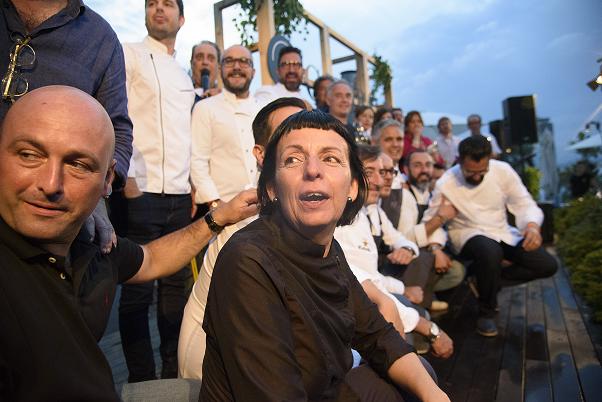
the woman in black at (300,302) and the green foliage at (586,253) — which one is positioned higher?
the woman in black at (300,302)

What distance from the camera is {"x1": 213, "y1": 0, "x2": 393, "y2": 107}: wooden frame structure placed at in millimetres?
6008

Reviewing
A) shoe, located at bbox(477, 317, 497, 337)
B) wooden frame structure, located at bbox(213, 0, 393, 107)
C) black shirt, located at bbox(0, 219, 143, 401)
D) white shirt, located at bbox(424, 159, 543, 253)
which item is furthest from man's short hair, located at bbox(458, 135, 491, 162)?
black shirt, located at bbox(0, 219, 143, 401)

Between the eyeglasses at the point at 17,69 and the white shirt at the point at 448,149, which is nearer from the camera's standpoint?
the eyeglasses at the point at 17,69

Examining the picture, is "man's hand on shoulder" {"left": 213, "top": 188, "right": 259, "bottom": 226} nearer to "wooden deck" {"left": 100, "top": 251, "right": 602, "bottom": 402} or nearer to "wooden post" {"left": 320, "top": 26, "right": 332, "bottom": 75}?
"wooden deck" {"left": 100, "top": 251, "right": 602, "bottom": 402}

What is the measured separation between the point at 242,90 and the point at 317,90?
2.13 meters

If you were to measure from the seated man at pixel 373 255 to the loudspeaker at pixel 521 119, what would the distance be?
8.05 meters

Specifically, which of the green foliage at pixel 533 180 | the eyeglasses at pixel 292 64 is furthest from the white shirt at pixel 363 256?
the green foliage at pixel 533 180

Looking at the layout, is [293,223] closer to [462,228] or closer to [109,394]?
[109,394]

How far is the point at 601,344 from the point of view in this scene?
3.24m

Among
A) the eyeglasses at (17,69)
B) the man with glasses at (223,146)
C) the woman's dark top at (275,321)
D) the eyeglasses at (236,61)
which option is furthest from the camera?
the eyeglasses at (236,61)

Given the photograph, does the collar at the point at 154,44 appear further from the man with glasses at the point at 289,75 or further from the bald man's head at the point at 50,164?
the bald man's head at the point at 50,164

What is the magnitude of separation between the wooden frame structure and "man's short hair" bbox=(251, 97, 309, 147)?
381 cm

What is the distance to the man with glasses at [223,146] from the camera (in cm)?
308

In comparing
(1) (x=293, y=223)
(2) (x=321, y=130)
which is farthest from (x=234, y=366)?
(2) (x=321, y=130)
